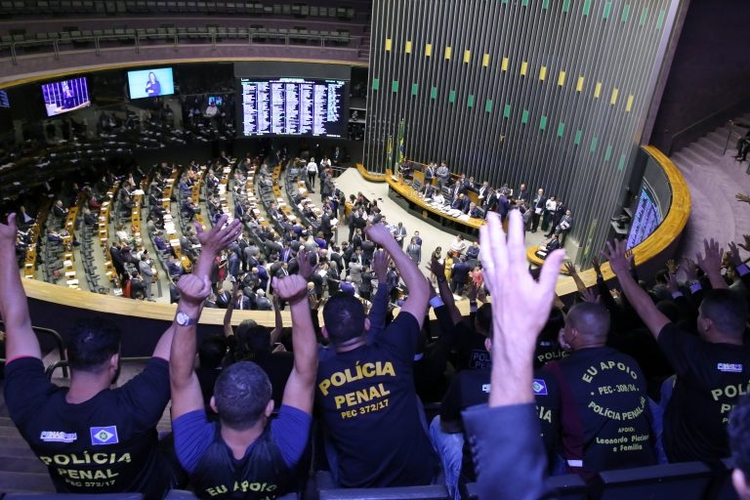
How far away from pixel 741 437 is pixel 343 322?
1.66 meters

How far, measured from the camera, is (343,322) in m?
2.56

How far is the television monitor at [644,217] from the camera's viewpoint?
10281mm

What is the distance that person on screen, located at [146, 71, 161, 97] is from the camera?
16.2 metres

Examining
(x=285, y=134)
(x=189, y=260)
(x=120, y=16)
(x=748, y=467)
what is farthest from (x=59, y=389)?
(x=285, y=134)

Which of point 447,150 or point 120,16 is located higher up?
point 120,16

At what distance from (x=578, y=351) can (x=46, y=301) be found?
15.1 feet

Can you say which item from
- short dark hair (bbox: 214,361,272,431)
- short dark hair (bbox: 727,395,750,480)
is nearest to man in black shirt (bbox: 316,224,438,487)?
short dark hair (bbox: 214,361,272,431)

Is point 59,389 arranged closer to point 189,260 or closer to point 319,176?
point 189,260

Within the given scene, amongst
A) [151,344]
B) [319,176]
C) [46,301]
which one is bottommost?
[319,176]

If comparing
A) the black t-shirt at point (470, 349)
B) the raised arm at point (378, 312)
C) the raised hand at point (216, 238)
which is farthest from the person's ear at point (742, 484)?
the black t-shirt at point (470, 349)

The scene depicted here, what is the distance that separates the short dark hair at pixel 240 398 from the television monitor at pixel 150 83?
1537 centimetres

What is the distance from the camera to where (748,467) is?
1.07 metres

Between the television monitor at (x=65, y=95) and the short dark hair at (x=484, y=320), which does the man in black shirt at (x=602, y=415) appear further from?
the television monitor at (x=65, y=95)

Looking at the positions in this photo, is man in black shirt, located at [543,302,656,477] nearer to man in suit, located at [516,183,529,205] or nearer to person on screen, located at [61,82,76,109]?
man in suit, located at [516,183,529,205]
